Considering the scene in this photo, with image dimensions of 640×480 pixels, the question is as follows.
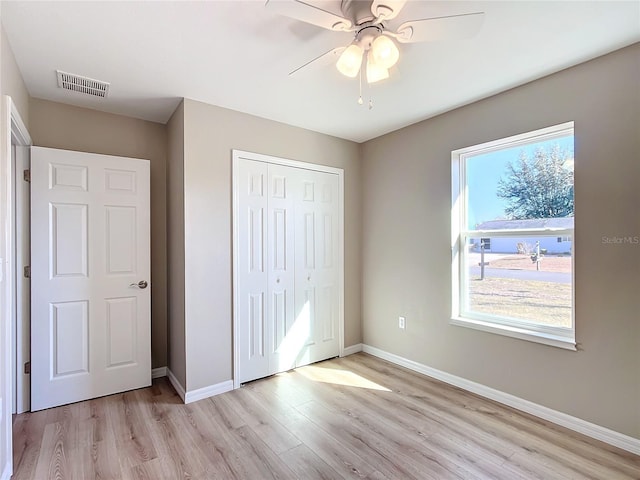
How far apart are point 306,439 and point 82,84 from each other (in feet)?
9.90

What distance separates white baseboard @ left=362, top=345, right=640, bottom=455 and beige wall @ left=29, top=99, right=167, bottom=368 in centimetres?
249

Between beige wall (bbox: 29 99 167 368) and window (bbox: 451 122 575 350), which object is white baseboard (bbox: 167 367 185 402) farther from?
window (bbox: 451 122 575 350)

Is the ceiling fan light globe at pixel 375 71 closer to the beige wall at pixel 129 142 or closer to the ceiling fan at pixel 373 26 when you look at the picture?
the ceiling fan at pixel 373 26

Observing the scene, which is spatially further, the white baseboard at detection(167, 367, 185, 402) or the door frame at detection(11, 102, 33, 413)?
the white baseboard at detection(167, 367, 185, 402)

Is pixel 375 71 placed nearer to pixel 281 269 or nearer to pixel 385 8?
pixel 385 8

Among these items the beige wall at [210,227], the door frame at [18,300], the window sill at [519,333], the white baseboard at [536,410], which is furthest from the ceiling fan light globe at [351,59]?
the white baseboard at [536,410]

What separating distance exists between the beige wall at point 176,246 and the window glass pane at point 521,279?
8.30 feet

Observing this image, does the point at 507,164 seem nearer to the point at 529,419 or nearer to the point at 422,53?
the point at 422,53

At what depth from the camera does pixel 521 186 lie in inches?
102

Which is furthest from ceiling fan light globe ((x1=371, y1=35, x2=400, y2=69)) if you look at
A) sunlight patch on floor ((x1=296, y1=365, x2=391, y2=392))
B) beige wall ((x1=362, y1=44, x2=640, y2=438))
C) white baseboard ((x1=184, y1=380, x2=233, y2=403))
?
white baseboard ((x1=184, y1=380, x2=233, y2=403))

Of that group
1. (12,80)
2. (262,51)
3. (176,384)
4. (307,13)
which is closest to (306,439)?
(176,384)

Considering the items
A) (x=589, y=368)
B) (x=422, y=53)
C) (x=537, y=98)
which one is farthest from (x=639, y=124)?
(x=589, y=368)

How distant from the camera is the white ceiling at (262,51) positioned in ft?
5.56

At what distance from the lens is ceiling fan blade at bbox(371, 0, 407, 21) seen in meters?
1.42
